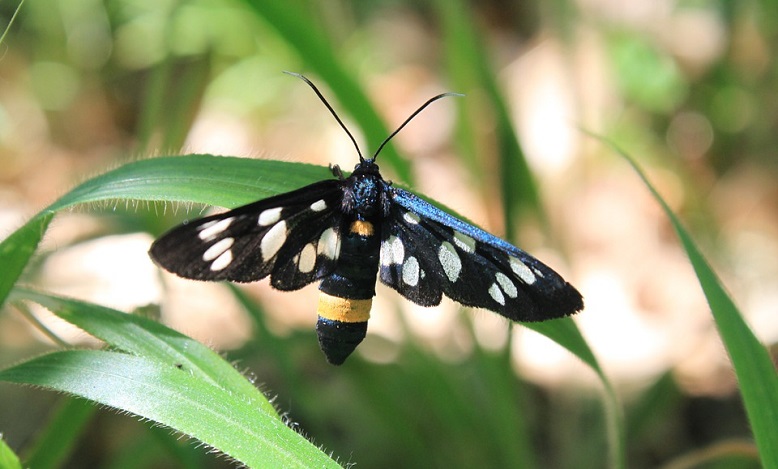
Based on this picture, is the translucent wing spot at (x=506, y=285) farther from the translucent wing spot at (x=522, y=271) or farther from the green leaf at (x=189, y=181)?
the green leaf at (x=189, y=181)

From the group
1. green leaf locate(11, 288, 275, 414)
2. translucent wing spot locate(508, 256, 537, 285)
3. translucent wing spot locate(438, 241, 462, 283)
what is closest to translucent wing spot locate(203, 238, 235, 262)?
green leaf locate(11, 288, 275, 414)

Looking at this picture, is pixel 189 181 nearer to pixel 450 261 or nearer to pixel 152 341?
pixel 152 341

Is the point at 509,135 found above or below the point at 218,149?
below

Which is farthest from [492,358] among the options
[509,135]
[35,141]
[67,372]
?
[35,141]

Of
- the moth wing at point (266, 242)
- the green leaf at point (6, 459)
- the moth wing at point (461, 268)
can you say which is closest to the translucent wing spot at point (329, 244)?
the moth wing at point (266, 242)

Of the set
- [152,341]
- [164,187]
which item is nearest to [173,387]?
[152,341]

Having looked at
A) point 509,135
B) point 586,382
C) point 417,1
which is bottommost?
point 586,382

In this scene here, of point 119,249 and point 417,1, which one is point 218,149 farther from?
point 417,1
